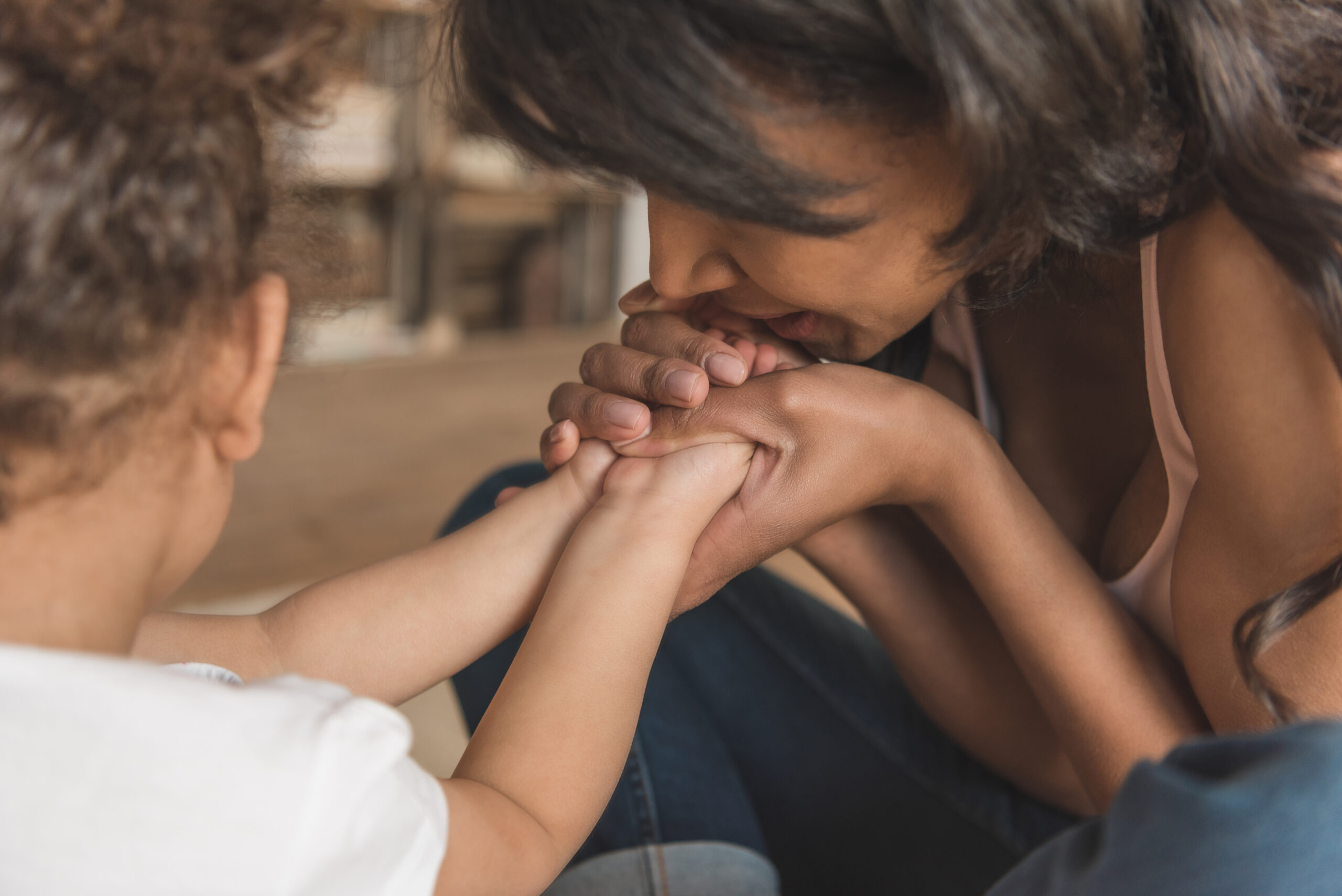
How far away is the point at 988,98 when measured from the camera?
499 mm

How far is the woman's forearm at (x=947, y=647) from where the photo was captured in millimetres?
811

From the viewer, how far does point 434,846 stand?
0.44 m

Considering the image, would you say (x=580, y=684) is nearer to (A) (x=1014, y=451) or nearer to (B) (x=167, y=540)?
(B) (x=167, y=540)

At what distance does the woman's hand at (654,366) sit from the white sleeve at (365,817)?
13.3 inches

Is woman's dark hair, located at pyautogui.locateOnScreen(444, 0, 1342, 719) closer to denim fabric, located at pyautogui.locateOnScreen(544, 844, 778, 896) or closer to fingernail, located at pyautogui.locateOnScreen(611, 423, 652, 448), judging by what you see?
fingernail, located at pyautogui.locateOnScreen(611, 423, 652, 448)

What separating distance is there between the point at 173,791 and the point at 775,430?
439mm

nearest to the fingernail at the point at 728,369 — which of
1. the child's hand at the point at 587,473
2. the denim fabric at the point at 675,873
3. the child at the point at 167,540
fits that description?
the child's hand at the point at 587,473

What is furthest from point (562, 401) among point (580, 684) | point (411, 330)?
point (411, 330)

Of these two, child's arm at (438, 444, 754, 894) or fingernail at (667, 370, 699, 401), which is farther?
fingernail at (667, 370, 699, 401)

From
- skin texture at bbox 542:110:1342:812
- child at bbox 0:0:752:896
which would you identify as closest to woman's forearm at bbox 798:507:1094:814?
skin texture at bbox 542:110:1342:812

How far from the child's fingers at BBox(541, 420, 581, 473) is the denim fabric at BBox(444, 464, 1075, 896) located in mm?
155

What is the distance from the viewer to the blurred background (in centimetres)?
128

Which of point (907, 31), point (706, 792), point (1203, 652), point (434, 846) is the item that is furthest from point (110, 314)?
point (1203, 652)

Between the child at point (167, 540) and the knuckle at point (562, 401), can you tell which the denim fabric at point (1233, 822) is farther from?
the knuckle at point (562, 401)
